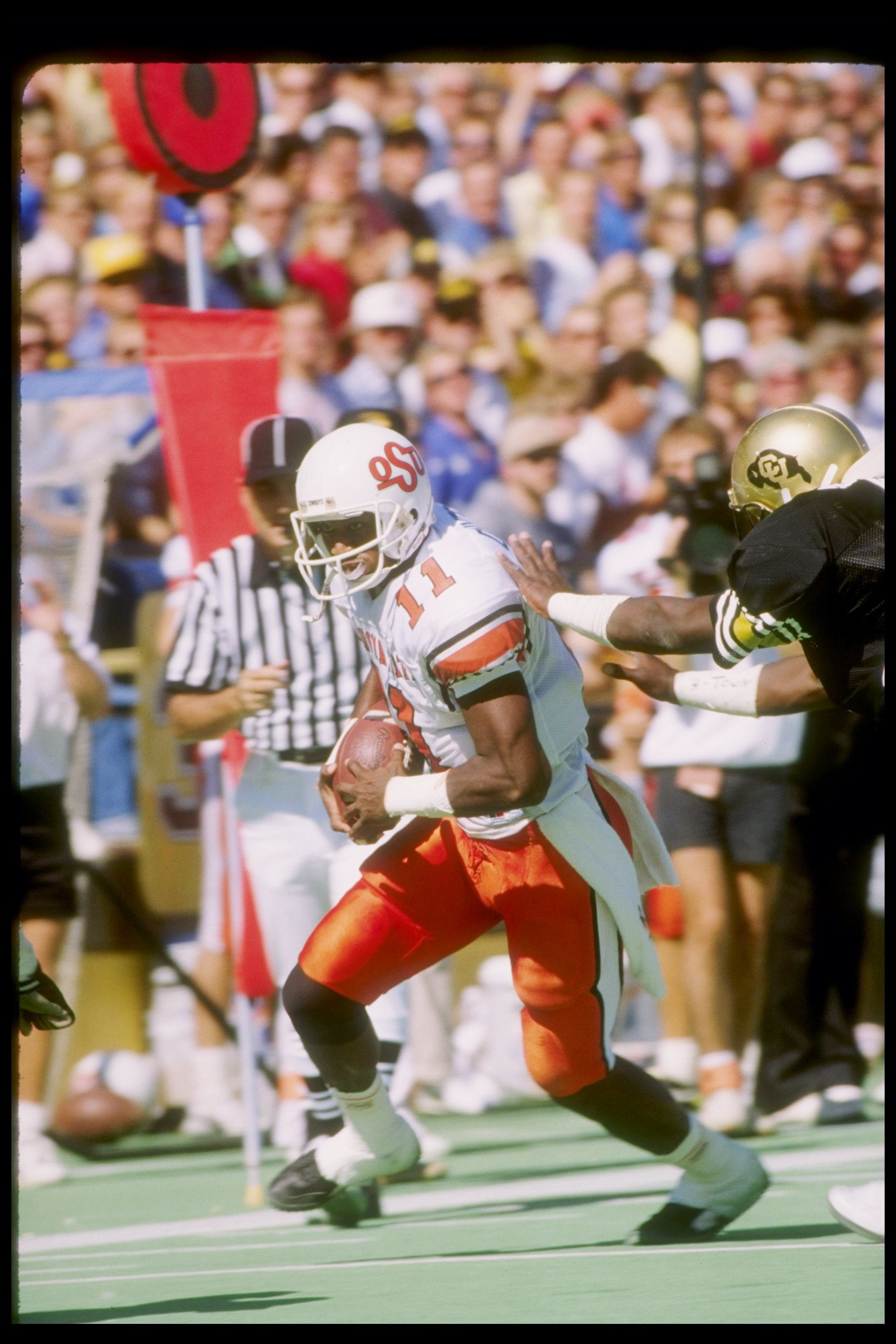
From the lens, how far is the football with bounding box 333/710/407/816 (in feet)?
12.3

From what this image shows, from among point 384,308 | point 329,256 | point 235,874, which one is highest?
point 329,256

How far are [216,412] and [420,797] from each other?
196 cm

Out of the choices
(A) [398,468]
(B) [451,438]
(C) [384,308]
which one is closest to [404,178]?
(C) [384,308]

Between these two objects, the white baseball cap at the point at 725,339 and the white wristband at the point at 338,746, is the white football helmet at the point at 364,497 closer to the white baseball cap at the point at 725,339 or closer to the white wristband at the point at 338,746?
the white wristband at the point at 338,746

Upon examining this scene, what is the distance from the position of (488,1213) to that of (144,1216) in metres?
0.88

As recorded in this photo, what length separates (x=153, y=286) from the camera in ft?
23.8

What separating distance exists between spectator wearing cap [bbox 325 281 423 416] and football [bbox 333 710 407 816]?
3389 millimetres

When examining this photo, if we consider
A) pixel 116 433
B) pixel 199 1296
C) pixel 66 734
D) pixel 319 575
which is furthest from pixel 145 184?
pixel 199 1296

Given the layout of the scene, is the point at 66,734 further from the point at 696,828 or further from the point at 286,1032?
the point at 696,828

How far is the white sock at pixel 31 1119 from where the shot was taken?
210 inches

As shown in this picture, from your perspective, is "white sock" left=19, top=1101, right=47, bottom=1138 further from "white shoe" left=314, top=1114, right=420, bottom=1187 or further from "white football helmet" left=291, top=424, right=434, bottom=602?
"white football helmet" left=291, top=424, right=434, bottom=602

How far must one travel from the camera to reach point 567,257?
26.4 feet

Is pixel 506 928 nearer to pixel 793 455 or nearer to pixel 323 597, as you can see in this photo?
pixel 323 597

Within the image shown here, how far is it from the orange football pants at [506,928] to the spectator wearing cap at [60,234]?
424 centimetres
